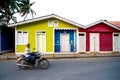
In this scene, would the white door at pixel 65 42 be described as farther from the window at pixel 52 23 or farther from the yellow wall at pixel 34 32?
the window at pixel 52 23

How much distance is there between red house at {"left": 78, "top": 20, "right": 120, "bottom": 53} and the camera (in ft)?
91.8

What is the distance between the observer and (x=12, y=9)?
144 ft

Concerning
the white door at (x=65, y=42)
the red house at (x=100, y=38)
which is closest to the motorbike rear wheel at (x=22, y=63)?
the white door at (x=65, y=42)

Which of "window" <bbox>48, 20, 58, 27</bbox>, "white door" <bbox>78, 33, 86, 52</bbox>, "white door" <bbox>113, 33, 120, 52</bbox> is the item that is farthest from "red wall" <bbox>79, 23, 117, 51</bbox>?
"window" <bbox>48, 20, 58, 27</bbox>

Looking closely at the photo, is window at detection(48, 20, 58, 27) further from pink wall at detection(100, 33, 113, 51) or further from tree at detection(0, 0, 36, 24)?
tree at detection(0, 0, 36, 24)

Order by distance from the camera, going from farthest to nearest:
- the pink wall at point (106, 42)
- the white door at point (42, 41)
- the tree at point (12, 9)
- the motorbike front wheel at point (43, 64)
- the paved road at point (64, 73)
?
1. the tree at point (12, 9)
2. the pink wall at point (106, 42)
3. the white door at point (42, 41)
4. the motorbike front wheel at point (43, 64)
5. the paved road at point (64, 73)

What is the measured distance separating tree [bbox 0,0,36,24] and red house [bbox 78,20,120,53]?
18.6 metres

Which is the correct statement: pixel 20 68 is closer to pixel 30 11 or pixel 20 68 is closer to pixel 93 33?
pixel 93 33

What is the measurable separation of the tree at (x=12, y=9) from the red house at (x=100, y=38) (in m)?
18.6

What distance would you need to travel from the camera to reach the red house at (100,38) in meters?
28.0

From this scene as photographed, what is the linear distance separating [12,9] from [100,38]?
21.4 meters

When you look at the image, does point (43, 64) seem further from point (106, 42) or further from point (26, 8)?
point (26, 8)

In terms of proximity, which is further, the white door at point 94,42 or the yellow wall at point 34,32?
the white door at point 94,42

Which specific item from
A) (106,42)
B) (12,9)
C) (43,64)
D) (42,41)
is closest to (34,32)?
(42,41)
